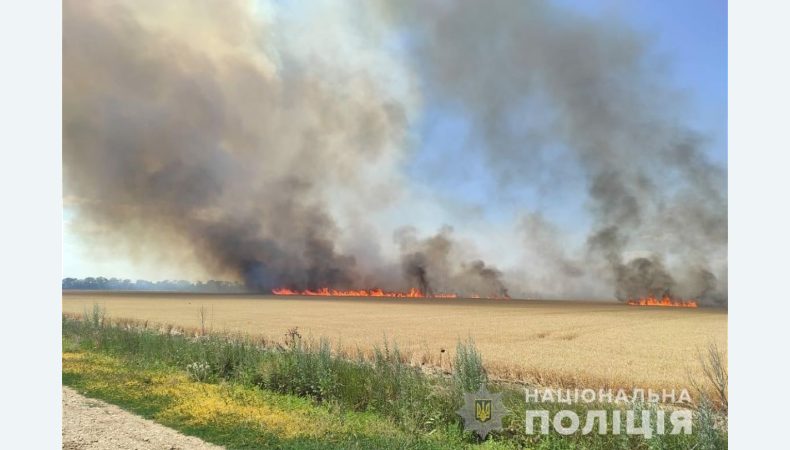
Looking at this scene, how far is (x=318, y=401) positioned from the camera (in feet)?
45.6

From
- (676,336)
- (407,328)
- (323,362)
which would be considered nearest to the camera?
(323,362)

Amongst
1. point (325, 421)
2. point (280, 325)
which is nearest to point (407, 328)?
point (280, 325)

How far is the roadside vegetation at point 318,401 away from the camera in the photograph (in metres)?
10.8

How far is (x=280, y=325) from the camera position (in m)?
36.5

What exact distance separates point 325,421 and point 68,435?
543cm

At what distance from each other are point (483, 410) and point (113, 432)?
7578mm

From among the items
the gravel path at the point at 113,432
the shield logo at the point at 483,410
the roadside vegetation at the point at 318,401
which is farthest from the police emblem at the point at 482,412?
the gravel path at the point at 113,432

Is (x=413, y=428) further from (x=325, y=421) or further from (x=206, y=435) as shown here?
(x=206, y=435)

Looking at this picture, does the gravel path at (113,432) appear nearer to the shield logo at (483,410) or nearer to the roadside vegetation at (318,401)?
the roadside vegetation at (318,401)

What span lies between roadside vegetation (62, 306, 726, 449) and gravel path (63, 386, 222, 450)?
1.14 feet

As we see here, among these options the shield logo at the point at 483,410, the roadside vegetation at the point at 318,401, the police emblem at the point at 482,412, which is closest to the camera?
the roadside vegetation at the point at 318,401

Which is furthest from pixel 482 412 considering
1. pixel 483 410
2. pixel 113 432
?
pixel 113 432

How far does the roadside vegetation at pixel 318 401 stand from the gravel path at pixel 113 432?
349 millimetres

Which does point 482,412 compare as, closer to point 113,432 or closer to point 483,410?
point 483,410
